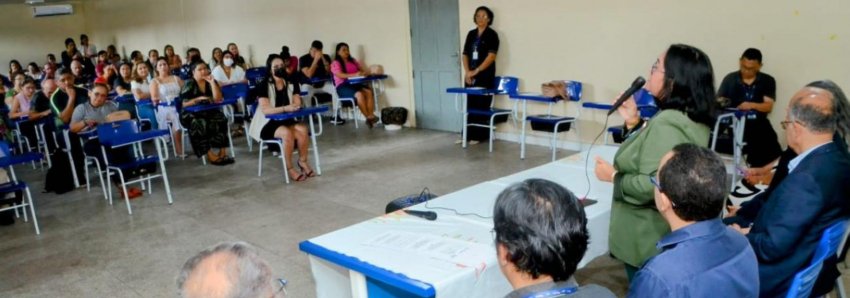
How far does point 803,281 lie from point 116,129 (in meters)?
5.26

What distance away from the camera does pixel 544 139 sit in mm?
7227

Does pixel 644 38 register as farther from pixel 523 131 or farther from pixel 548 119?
pixel 523 131

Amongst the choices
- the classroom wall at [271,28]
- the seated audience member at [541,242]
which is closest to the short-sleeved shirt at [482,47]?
the classroom wall at [271,28]

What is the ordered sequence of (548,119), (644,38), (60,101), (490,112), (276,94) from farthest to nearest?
(490,112)
(60,101)
(548,119)
(276,94)
(644,38)

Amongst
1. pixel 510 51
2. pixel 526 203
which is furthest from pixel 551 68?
pixel 526 203

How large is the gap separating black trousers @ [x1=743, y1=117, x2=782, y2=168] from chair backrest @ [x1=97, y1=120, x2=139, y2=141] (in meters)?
5.22

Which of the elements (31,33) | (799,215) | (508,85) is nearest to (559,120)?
(508,85)

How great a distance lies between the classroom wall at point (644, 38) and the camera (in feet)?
16.4

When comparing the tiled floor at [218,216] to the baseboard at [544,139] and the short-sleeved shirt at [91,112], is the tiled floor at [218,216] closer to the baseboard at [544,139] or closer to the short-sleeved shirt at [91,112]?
the baseboard at [544,139]

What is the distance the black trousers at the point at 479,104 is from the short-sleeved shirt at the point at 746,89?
2675 mm

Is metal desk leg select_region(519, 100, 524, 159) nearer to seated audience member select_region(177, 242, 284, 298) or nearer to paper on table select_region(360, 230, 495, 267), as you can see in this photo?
paper on table select_region(360, 230, 495, 267)

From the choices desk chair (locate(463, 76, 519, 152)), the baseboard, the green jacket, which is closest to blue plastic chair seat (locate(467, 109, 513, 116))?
desk chair (locate(463, 76, 519, 152))

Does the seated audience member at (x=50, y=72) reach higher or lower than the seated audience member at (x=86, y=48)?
lower

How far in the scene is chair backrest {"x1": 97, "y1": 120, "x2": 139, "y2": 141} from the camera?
5.40 metres
